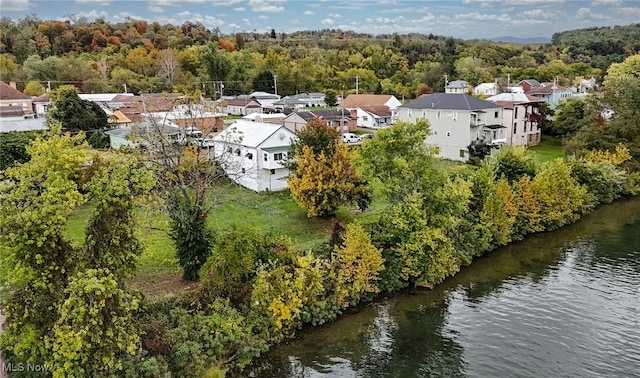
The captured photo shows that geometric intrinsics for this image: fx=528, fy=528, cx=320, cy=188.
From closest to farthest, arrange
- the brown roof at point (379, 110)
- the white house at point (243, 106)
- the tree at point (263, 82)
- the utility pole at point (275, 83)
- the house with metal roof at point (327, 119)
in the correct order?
the house with metal roof at point (327, 119)
the brown roof at point (379, 110)
the white house at point (243, 106)
the utility pole at point (275, 83)
the tree at point (263, 82)

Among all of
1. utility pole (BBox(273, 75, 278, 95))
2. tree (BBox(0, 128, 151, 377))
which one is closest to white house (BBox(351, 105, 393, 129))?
utility pole (BBox(273, 75, 278, 95))

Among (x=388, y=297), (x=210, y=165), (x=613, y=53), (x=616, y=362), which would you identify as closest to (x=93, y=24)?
(x=210, y=165)

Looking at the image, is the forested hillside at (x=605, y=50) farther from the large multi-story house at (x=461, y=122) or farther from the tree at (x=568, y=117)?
the large multi-story house at (x=461, y=122)

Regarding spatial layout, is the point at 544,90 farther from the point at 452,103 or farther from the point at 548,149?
the point at 452,103

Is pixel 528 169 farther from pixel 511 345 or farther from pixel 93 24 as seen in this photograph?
pixel 93 24

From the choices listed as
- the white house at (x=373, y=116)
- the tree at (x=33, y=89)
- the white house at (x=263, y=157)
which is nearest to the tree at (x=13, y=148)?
the white house at (x=263, y=157)

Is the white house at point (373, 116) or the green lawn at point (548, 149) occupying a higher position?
the white house at point (373, 116)

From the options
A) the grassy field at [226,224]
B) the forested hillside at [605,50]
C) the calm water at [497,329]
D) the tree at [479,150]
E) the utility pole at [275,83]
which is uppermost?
the forested hillside at [605,50]
